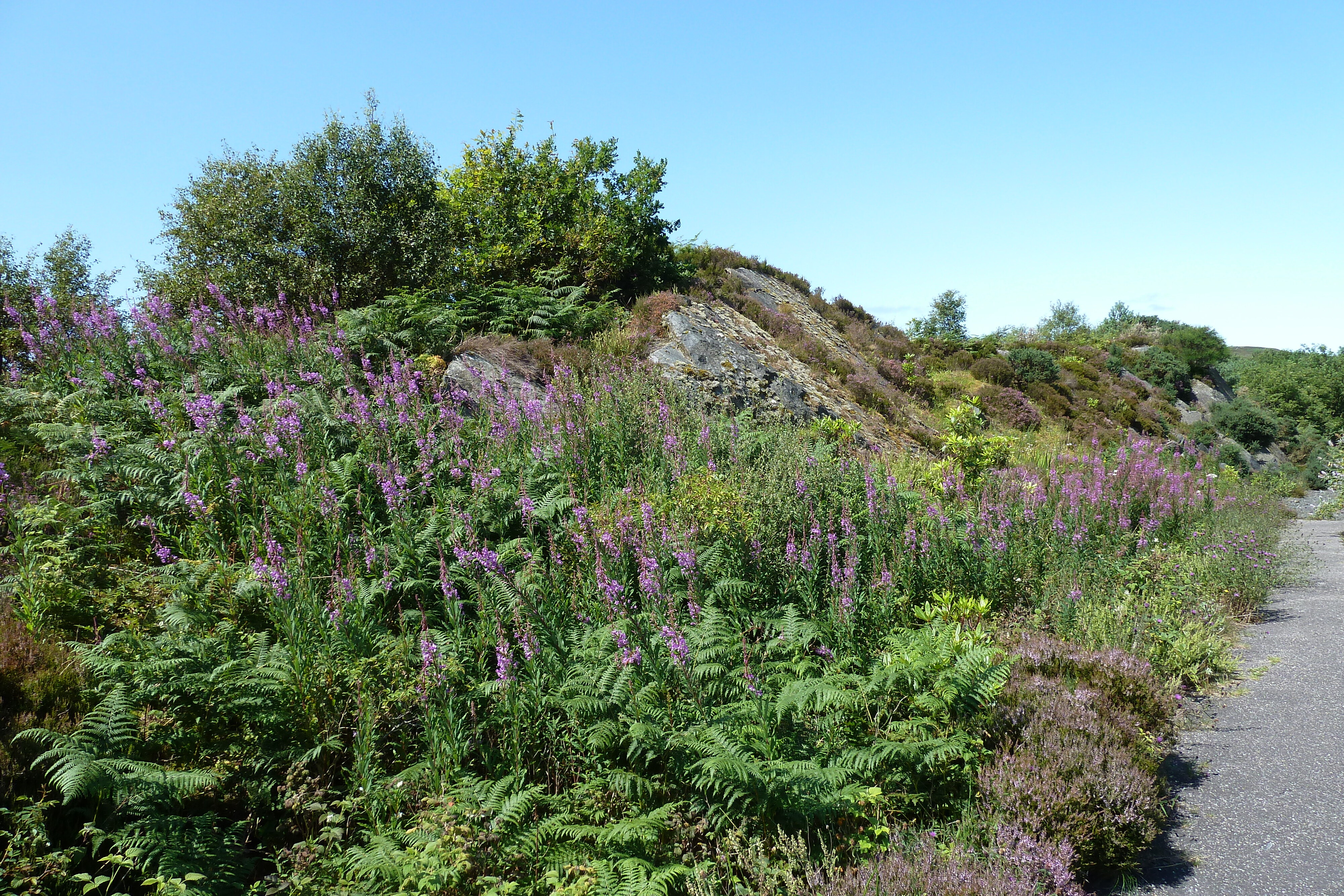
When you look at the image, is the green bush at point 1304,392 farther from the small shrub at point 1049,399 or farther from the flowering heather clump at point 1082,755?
the flowering heather clump at point 1082,755

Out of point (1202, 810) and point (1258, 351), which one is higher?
point (1258, 351)

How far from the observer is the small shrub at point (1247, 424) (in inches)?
1019

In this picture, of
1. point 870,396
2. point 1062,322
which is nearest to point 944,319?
point 1062,322

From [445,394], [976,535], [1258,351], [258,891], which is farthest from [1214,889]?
[1258,351]

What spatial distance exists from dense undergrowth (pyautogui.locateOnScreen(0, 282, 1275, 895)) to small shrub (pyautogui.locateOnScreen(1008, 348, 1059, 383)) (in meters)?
15.2

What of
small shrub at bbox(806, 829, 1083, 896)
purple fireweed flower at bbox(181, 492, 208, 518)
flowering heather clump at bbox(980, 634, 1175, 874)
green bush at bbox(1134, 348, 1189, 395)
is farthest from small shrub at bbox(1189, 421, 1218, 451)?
purple fireweed flower at bbox(181, 492, 208, 518)

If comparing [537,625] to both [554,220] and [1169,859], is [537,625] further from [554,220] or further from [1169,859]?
[554,220]

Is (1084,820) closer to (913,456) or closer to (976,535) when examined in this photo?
(976,535)

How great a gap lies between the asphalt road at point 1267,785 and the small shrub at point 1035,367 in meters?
15.9

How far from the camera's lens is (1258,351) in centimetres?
8112

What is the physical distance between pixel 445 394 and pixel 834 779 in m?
6.39

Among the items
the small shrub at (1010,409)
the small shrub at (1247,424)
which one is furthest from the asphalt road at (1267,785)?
the small shrub at (1247,424)

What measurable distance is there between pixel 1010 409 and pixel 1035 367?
4401mm

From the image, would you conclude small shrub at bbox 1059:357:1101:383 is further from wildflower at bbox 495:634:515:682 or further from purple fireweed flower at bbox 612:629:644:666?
wildflower at bbox 495:634:515:682
